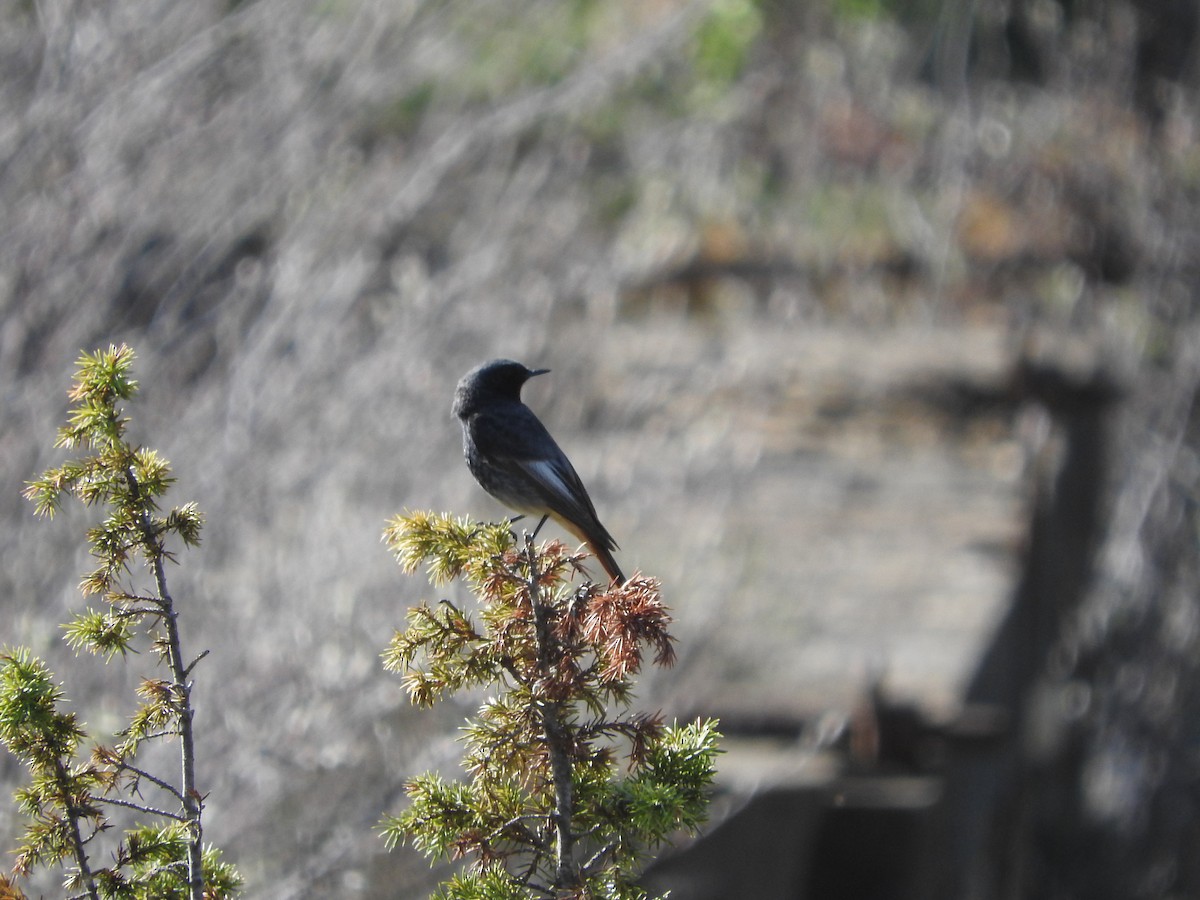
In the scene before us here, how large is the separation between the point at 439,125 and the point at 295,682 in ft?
7.03

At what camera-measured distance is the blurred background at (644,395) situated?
3.80m

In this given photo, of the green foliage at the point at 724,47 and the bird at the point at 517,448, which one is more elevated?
the green foliage at the point at 724,47

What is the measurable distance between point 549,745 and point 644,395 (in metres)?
3.70

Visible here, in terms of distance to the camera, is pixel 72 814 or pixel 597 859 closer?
pixel 72 814

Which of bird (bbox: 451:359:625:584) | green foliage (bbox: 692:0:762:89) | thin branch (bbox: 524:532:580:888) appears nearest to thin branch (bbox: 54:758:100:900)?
thin branch (bbox: 524:532:580:888)

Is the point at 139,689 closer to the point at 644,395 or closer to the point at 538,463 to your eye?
the point at 538,463

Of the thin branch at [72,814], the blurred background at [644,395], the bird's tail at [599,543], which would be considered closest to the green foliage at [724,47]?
the blurred background at [644,395]

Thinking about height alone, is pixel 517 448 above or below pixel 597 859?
above

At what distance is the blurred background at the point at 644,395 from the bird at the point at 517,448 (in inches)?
35.0

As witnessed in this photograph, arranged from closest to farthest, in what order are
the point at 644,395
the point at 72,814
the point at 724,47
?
the point at 72,814
the point at 644,395
the point at 724,47

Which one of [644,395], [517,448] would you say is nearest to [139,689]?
[517,448]

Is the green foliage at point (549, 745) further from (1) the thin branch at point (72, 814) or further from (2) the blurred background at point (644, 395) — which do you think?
(2) the blurred background at point (644, 395)

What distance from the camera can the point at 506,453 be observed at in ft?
9.64

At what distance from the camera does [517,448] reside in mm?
2898
